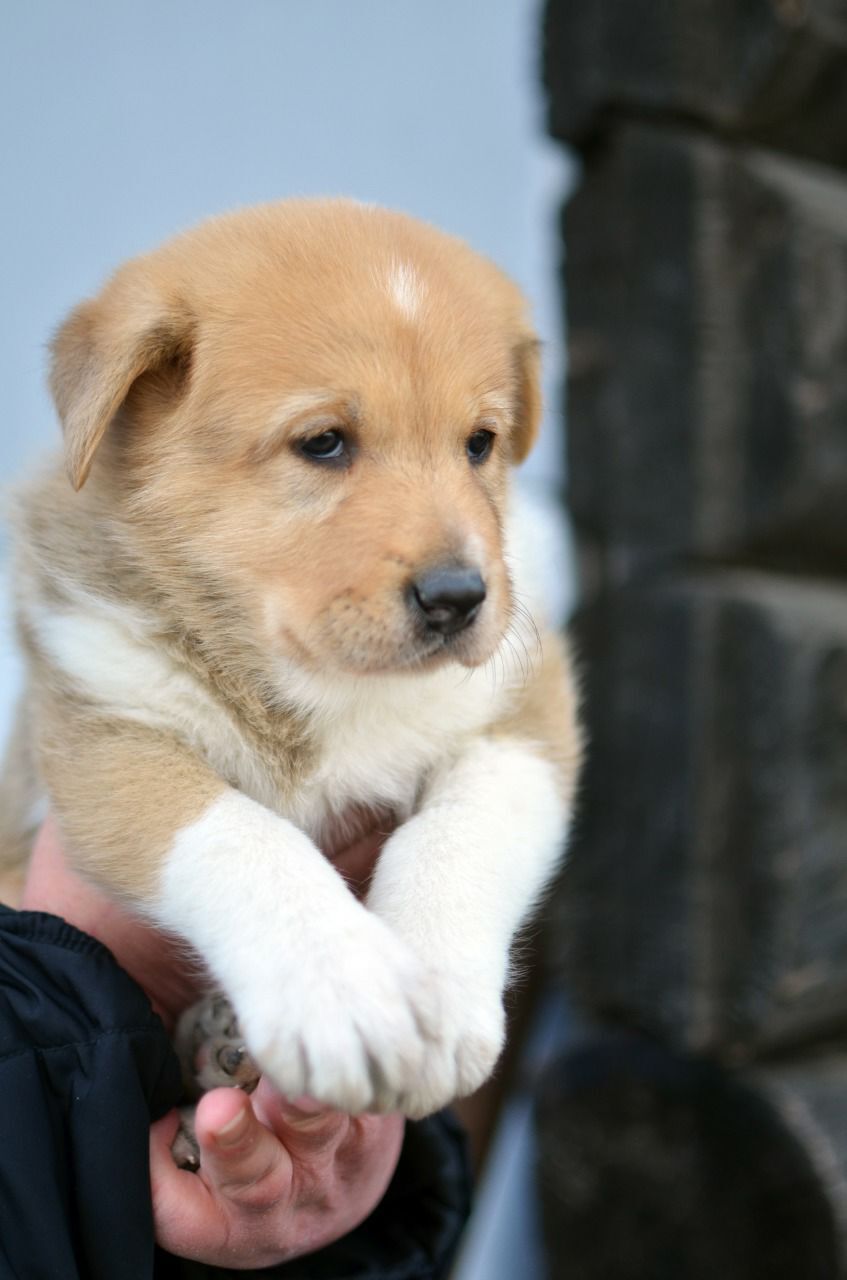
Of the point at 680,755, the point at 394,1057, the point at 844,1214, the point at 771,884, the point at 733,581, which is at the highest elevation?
the point at 394,1057

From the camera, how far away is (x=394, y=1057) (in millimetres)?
1352

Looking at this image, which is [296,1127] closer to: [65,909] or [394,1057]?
[394,1057]

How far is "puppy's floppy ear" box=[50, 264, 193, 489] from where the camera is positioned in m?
1.75

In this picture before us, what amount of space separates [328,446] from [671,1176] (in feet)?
7.66

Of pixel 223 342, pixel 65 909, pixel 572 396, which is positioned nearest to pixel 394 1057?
pixel 65 909

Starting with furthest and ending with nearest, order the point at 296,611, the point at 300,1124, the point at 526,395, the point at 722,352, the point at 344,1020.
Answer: the point at 722,352
the point at 526,395
the point at 296,611
the point at 300,1124
the point at 344,1020

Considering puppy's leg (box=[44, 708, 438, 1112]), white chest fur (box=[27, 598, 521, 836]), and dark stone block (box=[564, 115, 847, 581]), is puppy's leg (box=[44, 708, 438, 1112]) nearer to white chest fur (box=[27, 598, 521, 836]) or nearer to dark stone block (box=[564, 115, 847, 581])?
white chest fur (box=[27, 598, 521, 836])

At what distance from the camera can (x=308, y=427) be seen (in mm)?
1746

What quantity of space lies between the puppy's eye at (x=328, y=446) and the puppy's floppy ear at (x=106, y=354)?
28 cm

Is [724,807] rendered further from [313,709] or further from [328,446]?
[328,446]

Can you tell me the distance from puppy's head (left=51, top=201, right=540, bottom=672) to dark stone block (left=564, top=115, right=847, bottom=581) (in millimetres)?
1289

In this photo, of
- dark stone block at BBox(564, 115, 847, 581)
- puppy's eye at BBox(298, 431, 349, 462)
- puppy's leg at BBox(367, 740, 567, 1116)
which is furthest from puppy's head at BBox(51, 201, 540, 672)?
dark stone block at BBox(564, 115, 847, 581)

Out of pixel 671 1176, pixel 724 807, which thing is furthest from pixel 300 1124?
pixel 671 1176

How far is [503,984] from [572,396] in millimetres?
2184
